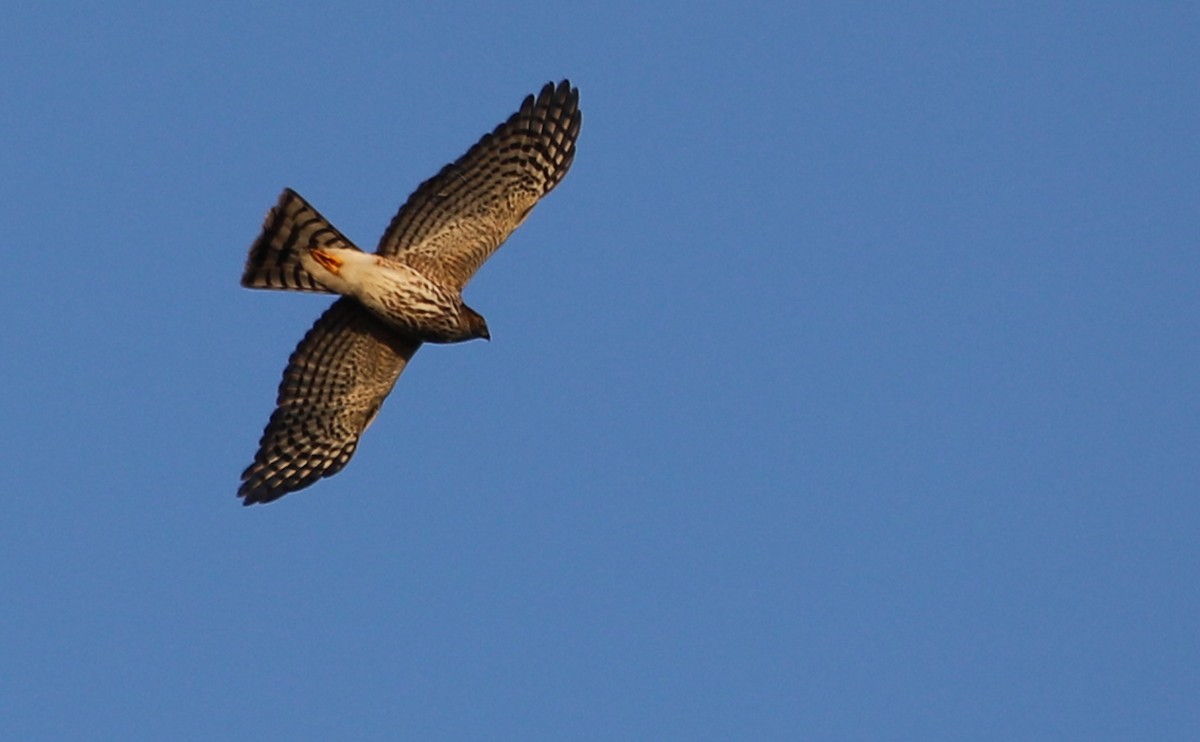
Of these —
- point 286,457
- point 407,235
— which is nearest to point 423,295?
point 407,235

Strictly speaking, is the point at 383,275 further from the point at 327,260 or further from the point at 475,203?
the point at 475,203

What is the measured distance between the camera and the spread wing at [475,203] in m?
15.2

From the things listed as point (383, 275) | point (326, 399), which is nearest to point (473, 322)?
point (383, 275)

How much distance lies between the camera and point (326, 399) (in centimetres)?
1574

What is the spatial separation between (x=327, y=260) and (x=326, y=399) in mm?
1362

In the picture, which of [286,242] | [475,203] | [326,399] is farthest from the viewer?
[326,399]

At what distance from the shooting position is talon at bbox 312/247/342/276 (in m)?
15.0

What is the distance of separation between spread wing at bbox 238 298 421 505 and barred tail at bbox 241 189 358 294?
27.6 inches

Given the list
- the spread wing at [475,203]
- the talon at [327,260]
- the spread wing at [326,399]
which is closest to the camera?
the talon at [327,260]

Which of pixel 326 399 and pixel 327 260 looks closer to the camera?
pixel 327 260

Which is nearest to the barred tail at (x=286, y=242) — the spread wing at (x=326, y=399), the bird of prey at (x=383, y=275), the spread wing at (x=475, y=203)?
the bird of prey at (x=383, y=275)

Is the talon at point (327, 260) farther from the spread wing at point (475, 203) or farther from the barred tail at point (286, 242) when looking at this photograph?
the spread wing at point (475, 203)

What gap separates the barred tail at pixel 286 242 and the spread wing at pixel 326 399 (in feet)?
2.30

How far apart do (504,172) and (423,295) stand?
1.25m
